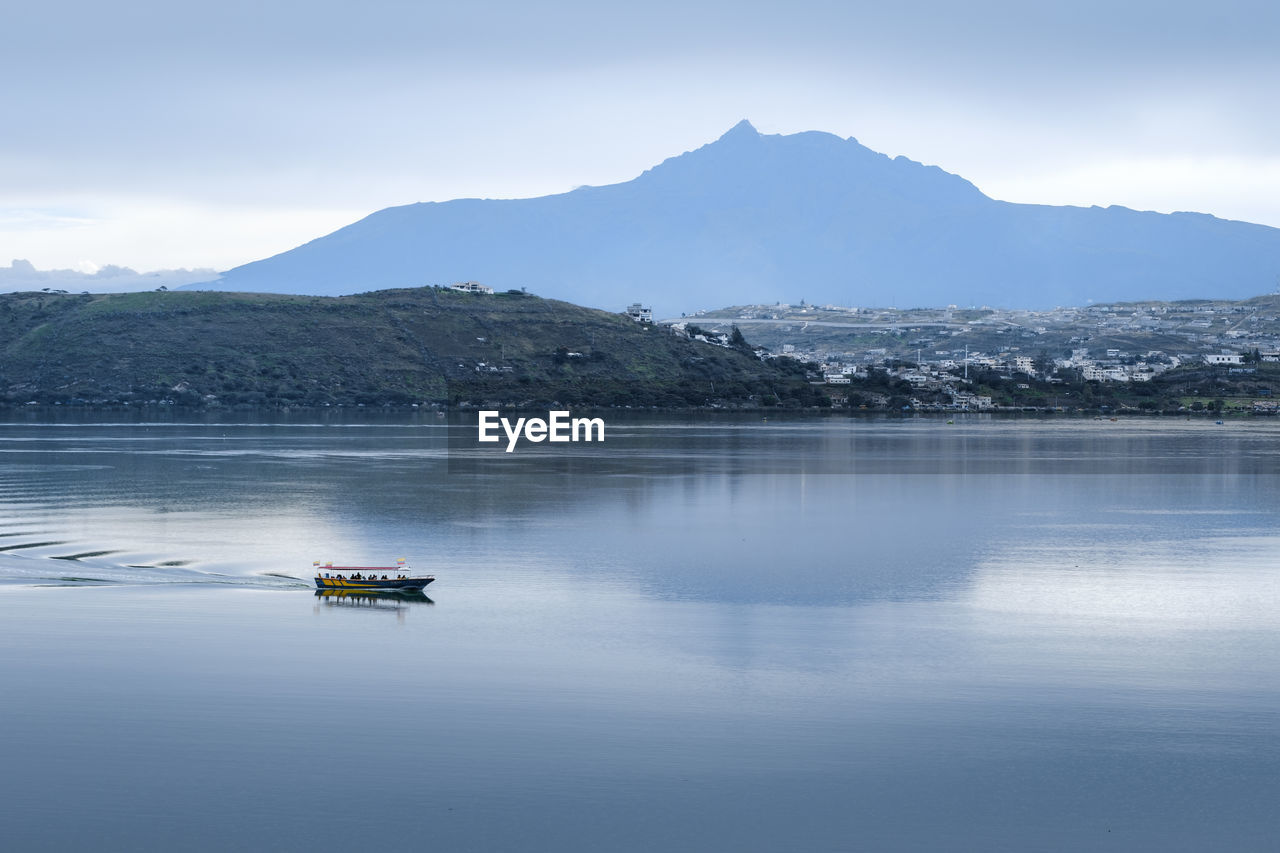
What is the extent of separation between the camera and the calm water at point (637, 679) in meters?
13.6

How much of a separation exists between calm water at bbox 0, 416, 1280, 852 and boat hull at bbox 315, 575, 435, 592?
0.54m

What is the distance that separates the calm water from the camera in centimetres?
1362

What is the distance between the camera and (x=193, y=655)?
20.0m

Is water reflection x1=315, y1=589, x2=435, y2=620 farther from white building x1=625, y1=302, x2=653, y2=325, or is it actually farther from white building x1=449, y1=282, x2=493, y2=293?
white building x1=449, y1=282, x2=493, y2=293

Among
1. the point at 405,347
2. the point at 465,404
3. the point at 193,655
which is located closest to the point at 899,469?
the point at 193,655

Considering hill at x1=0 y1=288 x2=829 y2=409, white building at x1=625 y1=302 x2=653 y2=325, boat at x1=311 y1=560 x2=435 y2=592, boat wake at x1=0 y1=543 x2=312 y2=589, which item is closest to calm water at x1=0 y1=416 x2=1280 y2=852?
boat wake at x1=0 y1=543 x2=312 y2=589

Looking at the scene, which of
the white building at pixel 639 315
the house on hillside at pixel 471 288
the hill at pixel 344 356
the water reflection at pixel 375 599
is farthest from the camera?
the house on hillside at pixel 471 288

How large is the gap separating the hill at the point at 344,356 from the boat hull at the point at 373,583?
94243 millimetres

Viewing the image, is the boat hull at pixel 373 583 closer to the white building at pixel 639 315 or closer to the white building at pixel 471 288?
the white building at pixel 639 315

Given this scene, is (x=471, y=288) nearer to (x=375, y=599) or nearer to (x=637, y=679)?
(x=375, y=599)

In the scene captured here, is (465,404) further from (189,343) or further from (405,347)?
(189,343)

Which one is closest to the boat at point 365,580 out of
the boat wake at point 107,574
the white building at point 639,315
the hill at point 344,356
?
the boat wake at point 107,574

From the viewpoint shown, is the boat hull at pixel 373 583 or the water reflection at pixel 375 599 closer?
the water reflection at pixel 375 599

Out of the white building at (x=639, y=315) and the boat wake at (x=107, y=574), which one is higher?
the white building at (x=639, y=315)
